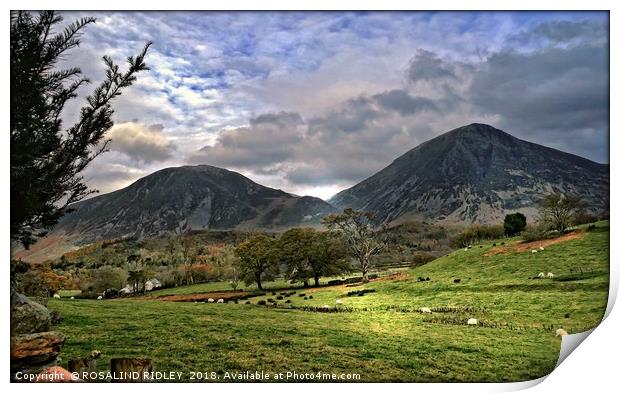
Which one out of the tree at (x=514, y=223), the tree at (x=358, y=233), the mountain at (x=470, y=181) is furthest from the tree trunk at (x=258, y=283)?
the tree at (x=514, y=223)

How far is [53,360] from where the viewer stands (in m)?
6.79

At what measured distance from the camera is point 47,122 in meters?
7.32

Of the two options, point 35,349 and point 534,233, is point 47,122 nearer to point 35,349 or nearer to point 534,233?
point 35,349

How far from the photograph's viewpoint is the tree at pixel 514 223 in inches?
353

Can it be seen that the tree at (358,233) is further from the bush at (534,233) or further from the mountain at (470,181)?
the bush at (534,233)

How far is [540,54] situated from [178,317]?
326 inches

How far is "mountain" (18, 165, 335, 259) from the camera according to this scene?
28.2ft

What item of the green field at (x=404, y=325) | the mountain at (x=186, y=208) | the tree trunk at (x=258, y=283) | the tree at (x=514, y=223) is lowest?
the green field at (x=404, y=325)

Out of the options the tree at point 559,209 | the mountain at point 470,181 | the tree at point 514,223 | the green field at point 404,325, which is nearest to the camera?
the green field at point 404,325

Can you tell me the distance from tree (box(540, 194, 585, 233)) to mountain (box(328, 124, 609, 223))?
5.4 inches

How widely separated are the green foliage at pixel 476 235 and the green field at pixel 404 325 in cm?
22

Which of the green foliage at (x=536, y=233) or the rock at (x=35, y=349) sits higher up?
the green foliage at (x=536, y=233)

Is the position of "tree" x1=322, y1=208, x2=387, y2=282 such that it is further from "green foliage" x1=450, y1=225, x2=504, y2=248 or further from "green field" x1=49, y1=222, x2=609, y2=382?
"green foliage" x1=450, y1=225, x2=504, y2=248

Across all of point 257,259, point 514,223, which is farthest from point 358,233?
point 514,223
